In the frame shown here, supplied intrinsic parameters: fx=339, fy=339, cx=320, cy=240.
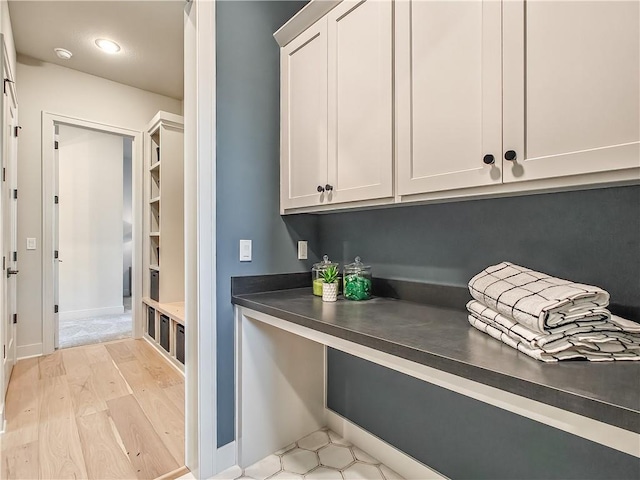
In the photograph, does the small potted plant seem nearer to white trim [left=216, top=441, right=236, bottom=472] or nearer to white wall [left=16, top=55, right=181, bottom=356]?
white trim [left=216, top=441, right=236, bottom=472]

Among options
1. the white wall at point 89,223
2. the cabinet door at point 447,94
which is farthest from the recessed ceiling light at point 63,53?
the cabinet door at point 447,94

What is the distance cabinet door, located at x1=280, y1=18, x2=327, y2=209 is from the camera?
1574 mm

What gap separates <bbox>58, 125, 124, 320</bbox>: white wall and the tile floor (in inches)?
165

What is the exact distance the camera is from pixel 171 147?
3.38 metres

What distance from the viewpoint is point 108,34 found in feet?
9.04

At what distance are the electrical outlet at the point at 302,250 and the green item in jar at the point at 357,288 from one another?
400 millimetres

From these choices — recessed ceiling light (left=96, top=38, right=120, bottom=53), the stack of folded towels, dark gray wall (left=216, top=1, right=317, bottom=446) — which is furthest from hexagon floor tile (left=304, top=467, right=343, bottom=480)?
recessed ceiling light (left=96, top=38, right=120, bottom=53)

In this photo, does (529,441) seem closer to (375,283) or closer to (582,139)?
(375,283)

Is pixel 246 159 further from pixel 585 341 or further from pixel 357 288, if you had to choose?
pixel 585 341

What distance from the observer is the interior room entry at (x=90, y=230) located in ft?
14.6

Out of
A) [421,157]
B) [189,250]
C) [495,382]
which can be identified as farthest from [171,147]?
[495,382]

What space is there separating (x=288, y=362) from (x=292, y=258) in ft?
1.81

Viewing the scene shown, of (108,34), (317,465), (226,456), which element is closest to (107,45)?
(108,34)

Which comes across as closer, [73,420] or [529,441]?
[529,441]
